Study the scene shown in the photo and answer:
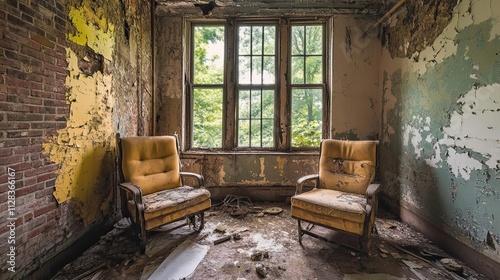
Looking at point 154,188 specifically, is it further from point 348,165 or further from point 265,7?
point 265,7

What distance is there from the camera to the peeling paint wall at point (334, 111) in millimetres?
3457

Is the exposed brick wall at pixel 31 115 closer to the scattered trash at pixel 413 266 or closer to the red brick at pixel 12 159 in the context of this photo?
the red brick at pixel 12 159

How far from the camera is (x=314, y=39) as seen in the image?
3.63 metres

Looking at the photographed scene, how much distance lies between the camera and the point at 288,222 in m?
2.79

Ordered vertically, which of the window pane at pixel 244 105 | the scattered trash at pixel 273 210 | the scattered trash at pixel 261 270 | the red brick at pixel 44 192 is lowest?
the scattered trash at pixel 261 270

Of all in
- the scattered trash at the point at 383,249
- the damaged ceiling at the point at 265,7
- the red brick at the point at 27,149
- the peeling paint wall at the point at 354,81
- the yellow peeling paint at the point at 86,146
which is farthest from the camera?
the peeling paint wall at the point at 354,81

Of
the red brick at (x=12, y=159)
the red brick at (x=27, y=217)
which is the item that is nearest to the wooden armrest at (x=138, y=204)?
the red brick at (x=27, y=217)

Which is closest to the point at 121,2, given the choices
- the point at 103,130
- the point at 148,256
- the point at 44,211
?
the point at 103,130

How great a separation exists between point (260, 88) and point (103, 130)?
2.18 m

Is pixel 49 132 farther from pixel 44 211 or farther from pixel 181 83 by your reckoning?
pixel 181 83

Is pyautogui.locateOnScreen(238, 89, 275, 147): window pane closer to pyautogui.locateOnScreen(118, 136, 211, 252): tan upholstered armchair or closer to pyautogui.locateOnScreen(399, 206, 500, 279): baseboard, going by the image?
pyautogui.locateOnScreen(118, 136, 211, 252): tan upholstered armchair

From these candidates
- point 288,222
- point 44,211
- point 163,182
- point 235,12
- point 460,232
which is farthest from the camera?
point 235,12

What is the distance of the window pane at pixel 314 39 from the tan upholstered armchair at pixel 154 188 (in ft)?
8.03

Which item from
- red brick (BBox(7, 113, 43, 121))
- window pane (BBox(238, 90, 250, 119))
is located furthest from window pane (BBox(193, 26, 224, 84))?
red brick (BBox(7, 113, 43, 121))
